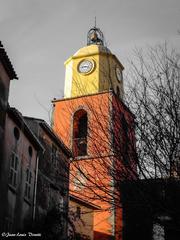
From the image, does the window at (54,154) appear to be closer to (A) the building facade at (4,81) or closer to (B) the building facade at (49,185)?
(B) the building facade at (49,185)

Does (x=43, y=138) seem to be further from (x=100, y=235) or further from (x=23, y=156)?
(x=100, y=235)

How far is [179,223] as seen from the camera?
27.7 ft

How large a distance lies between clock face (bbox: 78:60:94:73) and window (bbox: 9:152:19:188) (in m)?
15.4

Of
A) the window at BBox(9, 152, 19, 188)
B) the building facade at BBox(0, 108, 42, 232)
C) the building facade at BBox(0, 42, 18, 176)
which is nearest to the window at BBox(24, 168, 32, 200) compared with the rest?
the building facade at BBox(0, 108, 42, 232)

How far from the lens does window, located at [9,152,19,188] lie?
14430mm

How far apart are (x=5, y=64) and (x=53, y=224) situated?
6148 mm

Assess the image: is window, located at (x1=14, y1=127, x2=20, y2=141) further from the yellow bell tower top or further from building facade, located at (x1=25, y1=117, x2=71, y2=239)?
the yellow bell tower top

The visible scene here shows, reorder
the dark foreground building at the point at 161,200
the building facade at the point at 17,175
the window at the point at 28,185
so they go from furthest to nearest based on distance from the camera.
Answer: the window at the point at 28,185
the building facade at the point at 17,175
the dark foreground building at the point at 161,200

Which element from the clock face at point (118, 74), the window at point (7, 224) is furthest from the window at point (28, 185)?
the clock face at point (118, 74)

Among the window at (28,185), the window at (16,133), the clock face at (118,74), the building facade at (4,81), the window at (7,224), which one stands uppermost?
the clock face at (118,74)

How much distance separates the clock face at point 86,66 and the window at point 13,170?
15.4 meters

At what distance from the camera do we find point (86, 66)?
30016 mm

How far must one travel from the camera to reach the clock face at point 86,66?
29641 mm

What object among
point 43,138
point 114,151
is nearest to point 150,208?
point 114,151
